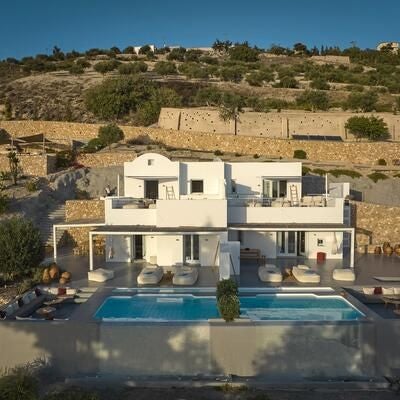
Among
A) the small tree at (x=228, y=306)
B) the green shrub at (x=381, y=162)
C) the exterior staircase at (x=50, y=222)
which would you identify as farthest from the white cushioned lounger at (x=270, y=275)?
the green shrub at (x=381, y=162)

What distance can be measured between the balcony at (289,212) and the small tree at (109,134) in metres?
21.6

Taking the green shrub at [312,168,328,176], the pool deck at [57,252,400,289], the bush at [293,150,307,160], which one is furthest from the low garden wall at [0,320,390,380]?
the bush at [293,150,307,160]

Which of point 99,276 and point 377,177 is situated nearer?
point 99,276

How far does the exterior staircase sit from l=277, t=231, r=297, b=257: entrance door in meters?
10.7

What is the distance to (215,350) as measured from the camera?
11.4m

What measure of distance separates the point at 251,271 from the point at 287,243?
3.33m

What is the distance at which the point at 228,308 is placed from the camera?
38.0ft

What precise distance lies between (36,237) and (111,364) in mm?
7123

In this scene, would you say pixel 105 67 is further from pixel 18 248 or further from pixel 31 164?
pixel 18 248

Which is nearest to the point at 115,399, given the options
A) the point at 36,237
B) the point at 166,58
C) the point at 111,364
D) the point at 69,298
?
the point at 111,364

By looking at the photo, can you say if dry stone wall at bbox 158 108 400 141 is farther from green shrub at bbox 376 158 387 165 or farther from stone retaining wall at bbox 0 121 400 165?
green shrub at bbox 376 158 387 165

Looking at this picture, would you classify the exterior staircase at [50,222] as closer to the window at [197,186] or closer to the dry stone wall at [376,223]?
the window at [197,186]

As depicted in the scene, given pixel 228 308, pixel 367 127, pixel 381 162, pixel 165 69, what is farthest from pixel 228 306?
pixel 165 69

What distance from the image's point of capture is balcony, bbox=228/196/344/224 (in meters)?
19.3
